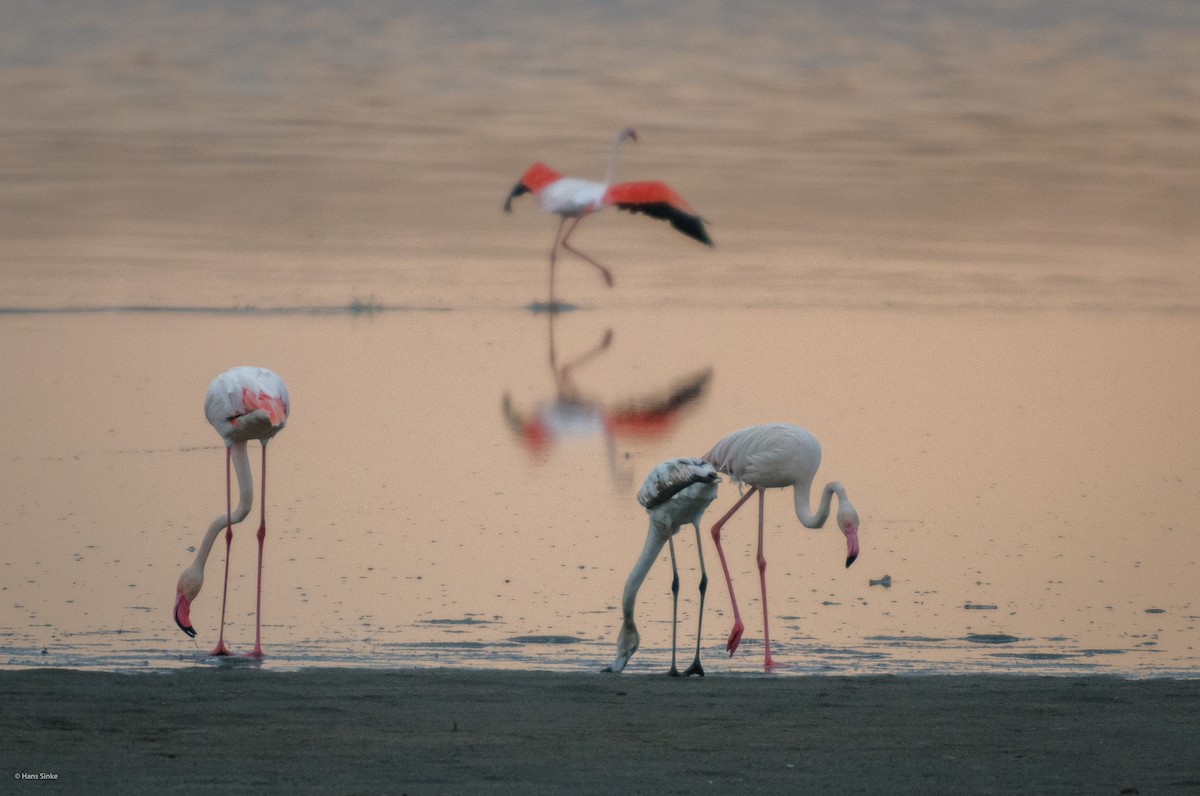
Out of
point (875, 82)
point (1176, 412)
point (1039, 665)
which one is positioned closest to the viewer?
point (1039, 665)

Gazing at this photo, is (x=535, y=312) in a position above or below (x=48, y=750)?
above

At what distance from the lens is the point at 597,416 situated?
11.8 metres

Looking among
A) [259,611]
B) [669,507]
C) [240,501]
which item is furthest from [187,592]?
[669,507]

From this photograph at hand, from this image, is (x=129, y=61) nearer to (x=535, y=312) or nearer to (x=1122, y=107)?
(x=1122, y=107)

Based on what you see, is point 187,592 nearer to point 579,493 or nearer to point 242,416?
point 242,416

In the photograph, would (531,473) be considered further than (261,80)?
No

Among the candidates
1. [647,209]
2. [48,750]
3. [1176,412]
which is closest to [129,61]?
[647,209]

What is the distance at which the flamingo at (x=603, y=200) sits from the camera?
1598 cm

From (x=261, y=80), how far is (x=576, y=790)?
2676cm

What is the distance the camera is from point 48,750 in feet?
18.6

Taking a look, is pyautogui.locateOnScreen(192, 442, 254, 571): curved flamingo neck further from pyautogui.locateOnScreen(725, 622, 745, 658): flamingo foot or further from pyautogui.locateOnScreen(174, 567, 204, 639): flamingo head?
pyautogui.locateOnScreen(725, 622, 745, 658): flamingo foot

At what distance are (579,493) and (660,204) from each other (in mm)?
6518

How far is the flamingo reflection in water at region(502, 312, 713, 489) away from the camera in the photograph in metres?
11.2

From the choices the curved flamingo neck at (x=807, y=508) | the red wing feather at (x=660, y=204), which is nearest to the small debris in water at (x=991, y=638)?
the curved flamingo neck at (x=807, y=508)
